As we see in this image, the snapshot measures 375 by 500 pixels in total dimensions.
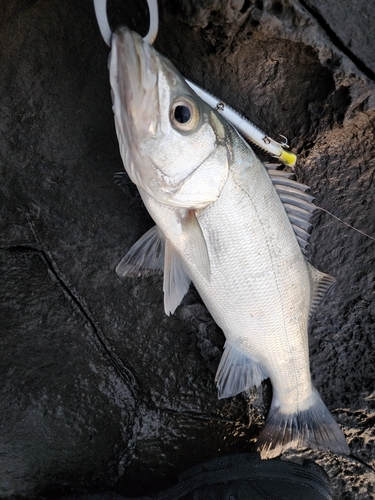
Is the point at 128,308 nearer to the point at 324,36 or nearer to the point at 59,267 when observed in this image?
the point at 59,267

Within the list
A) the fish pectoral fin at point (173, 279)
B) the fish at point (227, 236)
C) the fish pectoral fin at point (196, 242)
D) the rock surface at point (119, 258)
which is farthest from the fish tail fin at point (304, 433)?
the fish pectoral fin at point (196, 242)

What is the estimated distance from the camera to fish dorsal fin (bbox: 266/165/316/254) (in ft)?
6.24

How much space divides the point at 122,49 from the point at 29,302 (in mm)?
1393

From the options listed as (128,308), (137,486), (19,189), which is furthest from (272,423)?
(19,189)

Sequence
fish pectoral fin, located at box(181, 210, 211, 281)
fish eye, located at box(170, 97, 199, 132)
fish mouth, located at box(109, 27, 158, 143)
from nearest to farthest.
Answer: fish mouth, located at box(109, 27, 158, 143) → fish eye, located at box(170, 97, 199, 132) → fish pectoral fin, located at box(181, 210, 211, 281)

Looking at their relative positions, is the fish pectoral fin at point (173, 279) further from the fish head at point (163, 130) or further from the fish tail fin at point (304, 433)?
the fish tail fin at point (304, 433)

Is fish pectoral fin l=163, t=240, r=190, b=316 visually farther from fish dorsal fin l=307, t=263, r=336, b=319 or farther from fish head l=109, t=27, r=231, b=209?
fish dorsal fin l=307, t=263, r=336, b=319

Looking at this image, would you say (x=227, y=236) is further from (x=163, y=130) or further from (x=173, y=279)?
(x=163, y=130)

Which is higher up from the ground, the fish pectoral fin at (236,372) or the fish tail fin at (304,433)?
the fish pectoral fin at (236,372)

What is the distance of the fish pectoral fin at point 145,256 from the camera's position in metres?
2.07

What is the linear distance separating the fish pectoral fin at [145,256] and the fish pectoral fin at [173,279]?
0.32ft

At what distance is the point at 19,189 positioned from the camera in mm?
2166

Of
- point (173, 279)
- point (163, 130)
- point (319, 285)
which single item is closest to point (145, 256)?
point (173, 279)

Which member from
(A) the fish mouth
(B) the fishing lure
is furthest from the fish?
(B) the fishing lure
